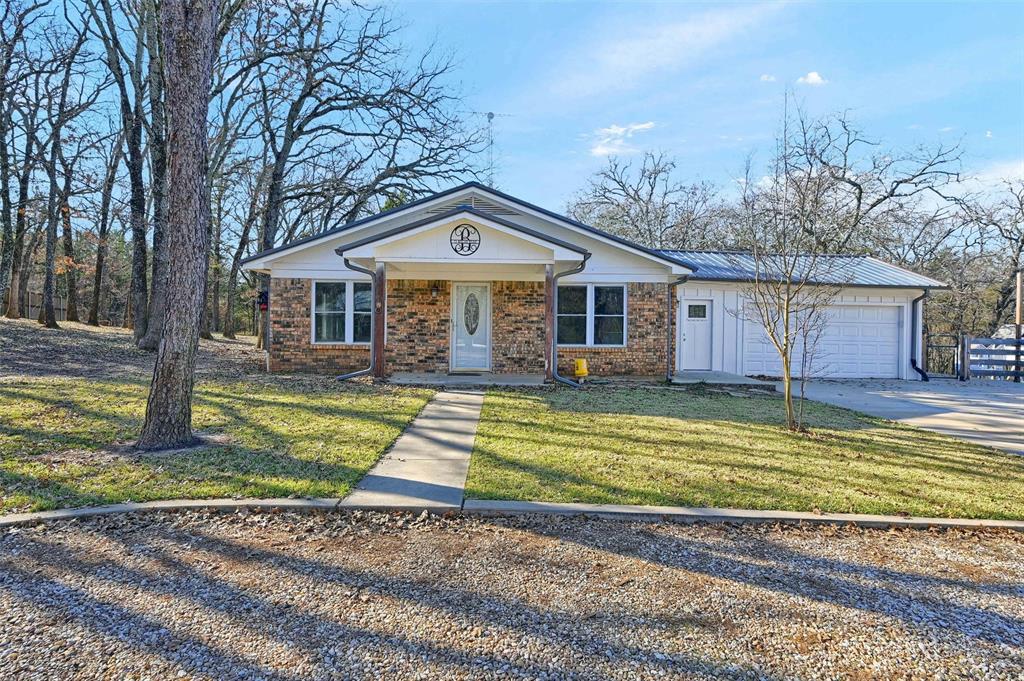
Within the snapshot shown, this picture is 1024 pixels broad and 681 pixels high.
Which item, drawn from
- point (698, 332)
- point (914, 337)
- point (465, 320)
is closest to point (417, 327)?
point (465, 320)

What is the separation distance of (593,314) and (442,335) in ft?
12.2

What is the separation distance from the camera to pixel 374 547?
141 inches

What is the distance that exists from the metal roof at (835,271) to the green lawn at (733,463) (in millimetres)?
6507

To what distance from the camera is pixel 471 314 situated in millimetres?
13859

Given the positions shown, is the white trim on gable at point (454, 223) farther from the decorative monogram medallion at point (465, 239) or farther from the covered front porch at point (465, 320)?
the covered front porch at point (465, 320)

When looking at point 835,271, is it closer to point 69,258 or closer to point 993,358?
point 993,358

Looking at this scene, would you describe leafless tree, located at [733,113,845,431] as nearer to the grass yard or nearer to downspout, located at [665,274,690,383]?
downspout, located at [665,274,690,383]

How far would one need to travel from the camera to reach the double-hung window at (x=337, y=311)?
1361cm

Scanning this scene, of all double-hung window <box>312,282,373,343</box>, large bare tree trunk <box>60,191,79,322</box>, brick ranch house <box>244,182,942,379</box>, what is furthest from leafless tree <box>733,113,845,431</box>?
large bare tree trunk <box>60,191,79,322</box>

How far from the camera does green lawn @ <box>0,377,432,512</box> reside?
447 centimetres

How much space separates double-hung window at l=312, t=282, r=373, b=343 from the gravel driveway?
988 centimetres

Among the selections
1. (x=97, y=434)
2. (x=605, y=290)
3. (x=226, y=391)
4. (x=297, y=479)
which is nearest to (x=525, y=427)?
(x=297, y=479)

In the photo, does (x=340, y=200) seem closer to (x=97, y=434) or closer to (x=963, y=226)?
(x=97, y=434)

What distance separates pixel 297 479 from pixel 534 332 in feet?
31.0
